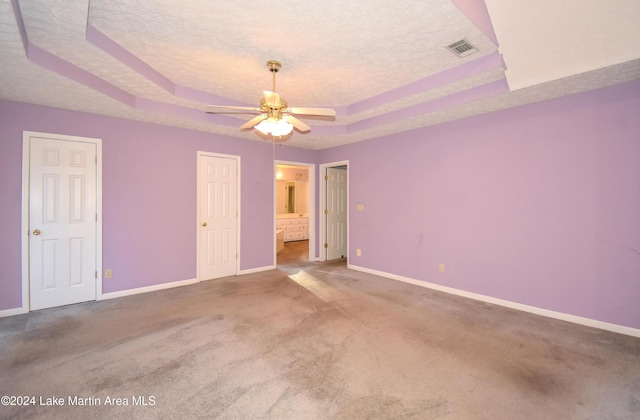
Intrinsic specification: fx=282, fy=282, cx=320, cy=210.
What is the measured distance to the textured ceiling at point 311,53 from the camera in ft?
6.40

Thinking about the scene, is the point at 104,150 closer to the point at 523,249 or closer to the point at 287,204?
the point at 523,249

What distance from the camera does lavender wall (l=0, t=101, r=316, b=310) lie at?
10.5ft

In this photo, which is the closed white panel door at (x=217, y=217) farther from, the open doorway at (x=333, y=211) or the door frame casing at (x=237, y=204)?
the open doorway at (x=333, y=211)

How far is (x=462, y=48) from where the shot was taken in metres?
2.52

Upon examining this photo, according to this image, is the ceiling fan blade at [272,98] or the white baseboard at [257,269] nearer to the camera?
the ceiling fan blade at [272,98]

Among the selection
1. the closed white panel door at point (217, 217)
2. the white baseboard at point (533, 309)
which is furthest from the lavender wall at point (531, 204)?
the closed white panel door at point (217, 217)

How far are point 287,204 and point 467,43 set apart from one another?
7.57 m

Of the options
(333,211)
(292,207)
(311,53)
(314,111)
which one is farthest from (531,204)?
(292,207)

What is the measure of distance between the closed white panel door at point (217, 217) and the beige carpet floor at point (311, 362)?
116cm

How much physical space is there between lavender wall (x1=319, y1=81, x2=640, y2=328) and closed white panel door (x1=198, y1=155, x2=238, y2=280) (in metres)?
2.74

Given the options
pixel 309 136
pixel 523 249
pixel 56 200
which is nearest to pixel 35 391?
pixel 56 200

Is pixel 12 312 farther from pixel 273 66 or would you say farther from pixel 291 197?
pixel 291 197

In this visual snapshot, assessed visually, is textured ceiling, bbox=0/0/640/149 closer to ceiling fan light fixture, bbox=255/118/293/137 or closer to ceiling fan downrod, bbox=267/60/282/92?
ceiling fan downrod, bbox=267/60/282/92

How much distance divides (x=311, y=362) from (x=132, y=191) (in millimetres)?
3376
